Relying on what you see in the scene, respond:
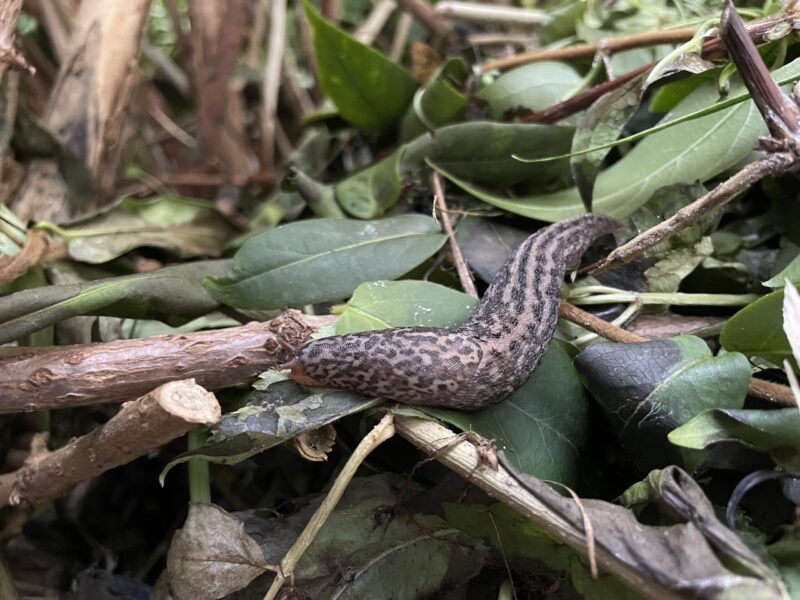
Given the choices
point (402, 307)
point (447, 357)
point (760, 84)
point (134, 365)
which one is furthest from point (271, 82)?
point (760, 84)

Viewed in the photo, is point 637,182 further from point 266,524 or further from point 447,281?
point 266,524

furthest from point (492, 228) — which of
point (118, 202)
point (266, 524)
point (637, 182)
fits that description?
point (118, 202)

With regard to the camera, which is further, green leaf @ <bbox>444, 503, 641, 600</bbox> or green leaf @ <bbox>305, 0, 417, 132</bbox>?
green leaf @ <bbox>305, 0, 417, 132</bbox>

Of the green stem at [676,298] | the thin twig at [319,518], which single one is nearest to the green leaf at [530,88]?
the green stem at [676,298]

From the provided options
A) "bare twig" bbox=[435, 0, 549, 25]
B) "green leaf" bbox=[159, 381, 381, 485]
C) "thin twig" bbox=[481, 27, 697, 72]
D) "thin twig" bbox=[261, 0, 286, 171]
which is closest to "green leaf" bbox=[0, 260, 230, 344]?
"green leaf" bbox=[159, 381, 381, 485]

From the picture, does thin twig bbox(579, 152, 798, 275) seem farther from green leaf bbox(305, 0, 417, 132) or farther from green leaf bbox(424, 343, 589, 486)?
green leaf bbox(305, 0, 417, 132)

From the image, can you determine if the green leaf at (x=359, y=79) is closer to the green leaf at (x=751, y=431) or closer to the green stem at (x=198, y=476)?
the green stem at (x=198, y=476)
